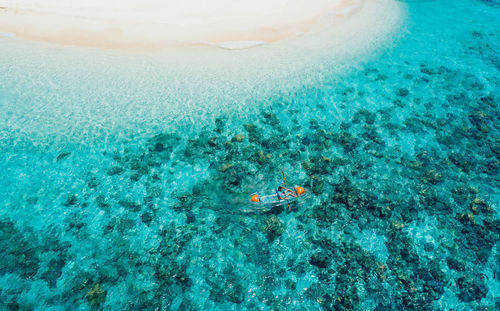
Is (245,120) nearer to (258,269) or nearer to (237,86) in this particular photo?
(237,86)

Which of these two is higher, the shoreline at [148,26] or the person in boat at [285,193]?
the shoreline at [148,26]

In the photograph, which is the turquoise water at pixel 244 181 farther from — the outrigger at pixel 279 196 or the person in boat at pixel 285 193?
the person in boat at pixel 285 193

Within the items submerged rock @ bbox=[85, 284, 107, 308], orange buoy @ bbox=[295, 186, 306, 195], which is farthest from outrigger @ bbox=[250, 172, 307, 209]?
submerged rock @ bbox=[85, 284, 107, 308]

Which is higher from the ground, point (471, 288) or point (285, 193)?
point (285, 193)

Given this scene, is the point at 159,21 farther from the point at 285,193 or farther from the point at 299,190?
the point at 299,190

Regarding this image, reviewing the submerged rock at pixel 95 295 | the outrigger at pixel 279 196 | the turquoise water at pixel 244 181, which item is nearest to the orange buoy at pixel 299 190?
the outrigger at pixel 279 196


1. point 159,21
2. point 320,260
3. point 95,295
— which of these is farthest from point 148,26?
point 320,260

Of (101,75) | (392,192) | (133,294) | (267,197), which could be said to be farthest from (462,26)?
(133,294)
